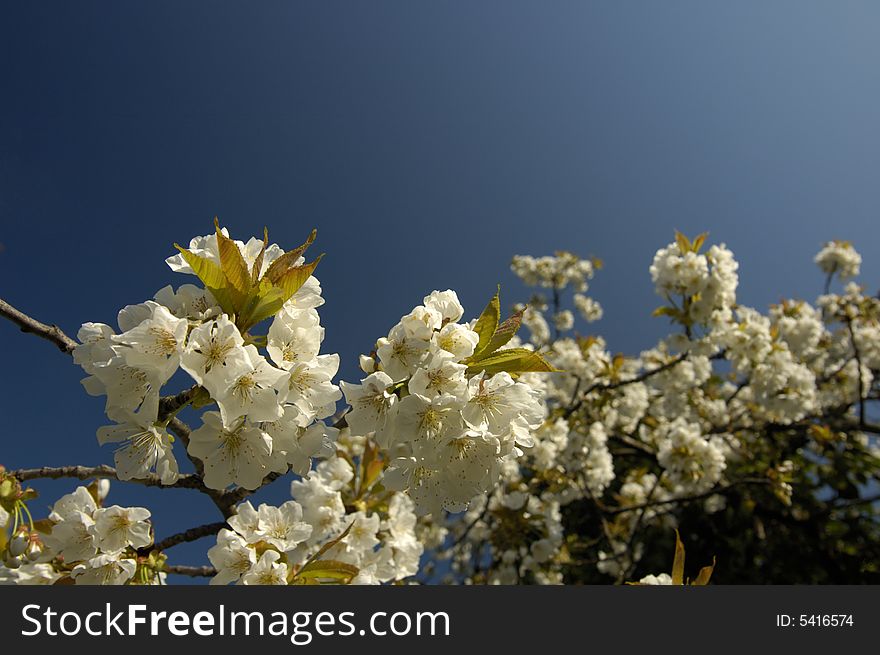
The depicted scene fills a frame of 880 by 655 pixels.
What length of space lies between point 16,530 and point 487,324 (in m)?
1.74

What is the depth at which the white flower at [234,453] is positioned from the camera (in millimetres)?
1233

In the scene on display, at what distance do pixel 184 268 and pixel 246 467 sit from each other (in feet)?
1.72

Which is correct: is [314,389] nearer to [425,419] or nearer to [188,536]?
[425,419]

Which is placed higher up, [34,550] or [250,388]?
[250,388]

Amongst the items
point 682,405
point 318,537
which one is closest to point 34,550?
point 318,537

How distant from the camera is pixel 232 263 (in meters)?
1.23

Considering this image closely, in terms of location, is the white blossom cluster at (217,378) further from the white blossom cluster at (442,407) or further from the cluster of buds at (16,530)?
the cluster of buds at (16,530)

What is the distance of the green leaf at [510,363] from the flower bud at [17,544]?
63.7 inches

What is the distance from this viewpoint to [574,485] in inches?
209

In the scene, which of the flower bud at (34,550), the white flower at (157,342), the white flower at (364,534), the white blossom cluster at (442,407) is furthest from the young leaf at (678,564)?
the flower bud at (34,550)

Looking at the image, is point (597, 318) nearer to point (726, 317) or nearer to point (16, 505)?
point (726, 317)

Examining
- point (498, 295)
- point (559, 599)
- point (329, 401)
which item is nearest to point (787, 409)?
point (559, 599)

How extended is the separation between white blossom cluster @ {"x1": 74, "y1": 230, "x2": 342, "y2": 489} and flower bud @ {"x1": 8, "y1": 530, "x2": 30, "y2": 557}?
77 cm

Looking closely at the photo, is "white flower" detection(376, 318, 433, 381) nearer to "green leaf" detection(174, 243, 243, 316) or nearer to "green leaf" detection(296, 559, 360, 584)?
"green leaf" detection(174, 243, 243, 316)
